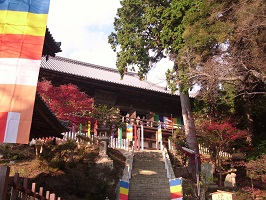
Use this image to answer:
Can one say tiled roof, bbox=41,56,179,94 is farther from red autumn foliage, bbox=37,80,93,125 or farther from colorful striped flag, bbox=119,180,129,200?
colorful striped flag, bbox=119,180,129,200

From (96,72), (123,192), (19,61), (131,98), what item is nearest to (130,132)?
(131,98)

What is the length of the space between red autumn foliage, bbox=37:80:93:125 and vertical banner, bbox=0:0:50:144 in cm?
719

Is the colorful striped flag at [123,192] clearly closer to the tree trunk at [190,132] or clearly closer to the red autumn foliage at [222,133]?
the tree trunk at [190,132]

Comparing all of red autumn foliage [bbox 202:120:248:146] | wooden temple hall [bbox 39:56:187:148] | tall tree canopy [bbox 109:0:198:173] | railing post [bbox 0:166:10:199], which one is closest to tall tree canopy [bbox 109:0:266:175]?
tall tree canopy [bbox 109:0:198:173]

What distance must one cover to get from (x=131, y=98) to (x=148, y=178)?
8.83 metres

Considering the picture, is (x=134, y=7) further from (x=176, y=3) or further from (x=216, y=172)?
(x=216, y=172)

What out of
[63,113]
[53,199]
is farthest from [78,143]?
[53,199]

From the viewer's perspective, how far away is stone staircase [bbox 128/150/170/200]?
12.2m

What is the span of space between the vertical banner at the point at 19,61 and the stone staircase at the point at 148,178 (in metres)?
7.18

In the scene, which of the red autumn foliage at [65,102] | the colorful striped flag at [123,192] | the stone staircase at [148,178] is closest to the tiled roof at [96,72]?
the red autumn foliage at [65,102]

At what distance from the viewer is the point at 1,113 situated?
6.01 meters

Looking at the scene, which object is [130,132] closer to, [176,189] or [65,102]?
[65,102]

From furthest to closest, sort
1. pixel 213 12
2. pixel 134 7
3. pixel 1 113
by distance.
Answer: pixel 134 7 < pixel 213 12 < pixel 1 113

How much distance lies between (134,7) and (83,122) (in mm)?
6619
